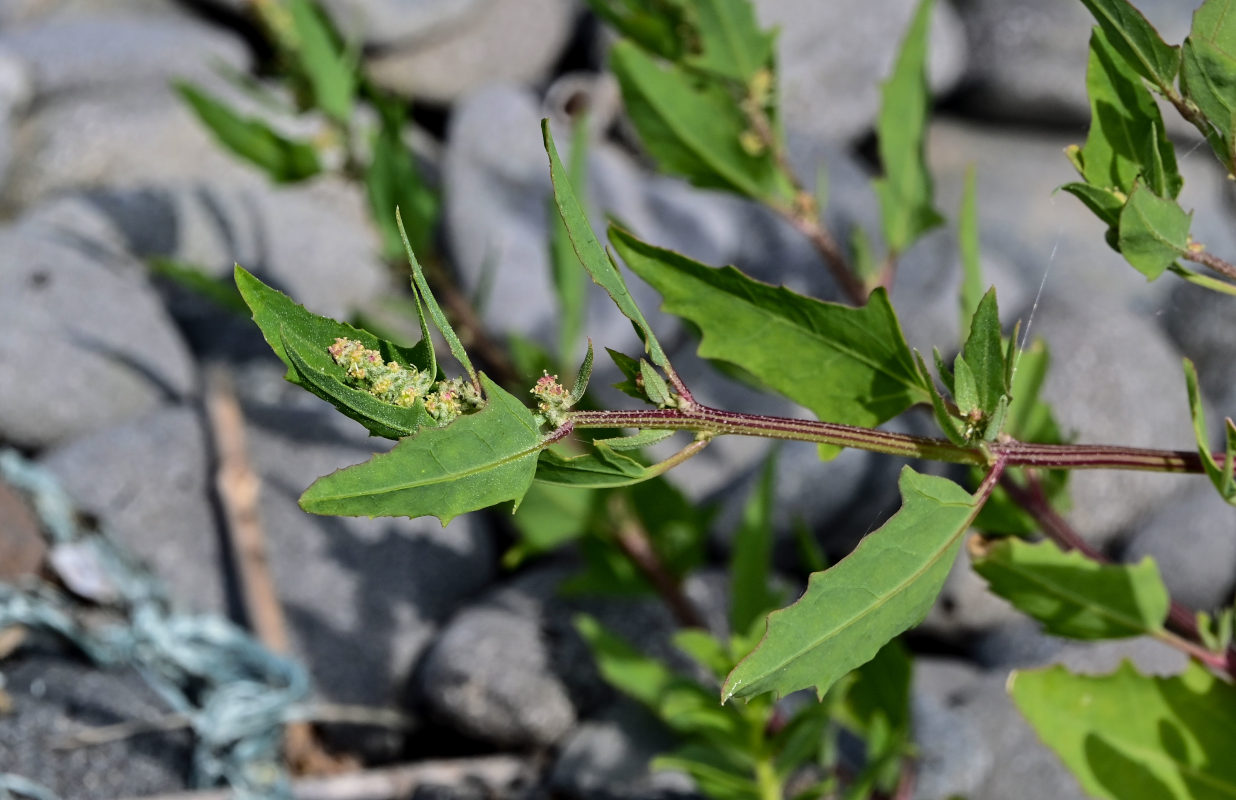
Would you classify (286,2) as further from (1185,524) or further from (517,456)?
(1185,524)

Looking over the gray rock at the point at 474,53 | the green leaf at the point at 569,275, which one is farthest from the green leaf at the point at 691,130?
the gray rock at the point at 474,53

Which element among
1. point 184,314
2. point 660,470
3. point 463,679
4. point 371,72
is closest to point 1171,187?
point 660,470

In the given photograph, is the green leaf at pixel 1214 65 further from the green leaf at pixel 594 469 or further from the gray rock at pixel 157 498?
the gray rock at pixel 157 498

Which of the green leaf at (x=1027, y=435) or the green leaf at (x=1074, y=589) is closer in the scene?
the green leaf at (x=1074, y=589)

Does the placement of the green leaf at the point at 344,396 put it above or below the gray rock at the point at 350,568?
above

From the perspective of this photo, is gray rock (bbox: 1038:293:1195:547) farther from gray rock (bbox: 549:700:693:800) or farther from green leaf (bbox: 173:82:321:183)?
green leaf (bbox: 173:82:321:183)

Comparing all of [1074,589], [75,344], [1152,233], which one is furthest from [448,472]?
[75,344]

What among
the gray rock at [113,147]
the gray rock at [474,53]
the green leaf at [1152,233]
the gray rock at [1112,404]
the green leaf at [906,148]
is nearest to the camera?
the green leaf at [1152,233]

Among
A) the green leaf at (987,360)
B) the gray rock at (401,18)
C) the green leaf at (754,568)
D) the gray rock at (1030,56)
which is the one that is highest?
the green leaf at (987,360)
